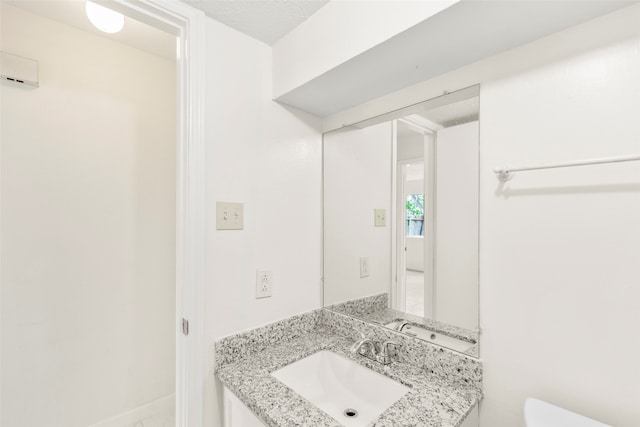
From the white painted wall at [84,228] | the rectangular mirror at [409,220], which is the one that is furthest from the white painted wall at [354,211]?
the white painted wall at [84,228]

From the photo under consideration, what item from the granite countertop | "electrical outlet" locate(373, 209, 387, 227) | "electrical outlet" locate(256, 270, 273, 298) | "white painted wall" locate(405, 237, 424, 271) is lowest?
the granite countertop

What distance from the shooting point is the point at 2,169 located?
1.40m

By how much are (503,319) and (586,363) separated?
205 mm

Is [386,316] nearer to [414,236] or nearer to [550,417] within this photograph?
[414,236]

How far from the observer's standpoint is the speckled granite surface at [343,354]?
81cm

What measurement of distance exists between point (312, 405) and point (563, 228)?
90cm

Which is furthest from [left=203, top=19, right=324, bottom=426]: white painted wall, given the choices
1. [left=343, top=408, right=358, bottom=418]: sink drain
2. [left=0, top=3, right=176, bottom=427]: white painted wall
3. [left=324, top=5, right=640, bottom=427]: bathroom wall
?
[left=0, top=3, right=176, bottom=427]: white painted wall

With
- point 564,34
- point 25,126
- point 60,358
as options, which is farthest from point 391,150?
point 60,358

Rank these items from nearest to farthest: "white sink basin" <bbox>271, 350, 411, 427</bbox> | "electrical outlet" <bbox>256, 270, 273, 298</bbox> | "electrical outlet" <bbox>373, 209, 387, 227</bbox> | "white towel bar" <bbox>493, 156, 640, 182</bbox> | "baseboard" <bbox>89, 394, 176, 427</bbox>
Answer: "white towel bar" <bbox>493, 156, 640, 182</bbox>
"white sink basin" <bbox>271, 350, 411, 427</bbox>
"electrical outlet" <bbox>256, 270, 273, 298</bbox>
"electrical outlet" <bbox>373, 209, 387, 227</bbox>
"baseboard" <bbox>89, 394, 176, 427</bbox>

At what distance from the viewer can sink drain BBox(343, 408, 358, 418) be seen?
3.45 ft

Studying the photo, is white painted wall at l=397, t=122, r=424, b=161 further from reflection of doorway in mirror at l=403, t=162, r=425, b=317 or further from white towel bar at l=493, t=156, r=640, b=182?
white towel bar at l=493, t=156, r=640, b=182

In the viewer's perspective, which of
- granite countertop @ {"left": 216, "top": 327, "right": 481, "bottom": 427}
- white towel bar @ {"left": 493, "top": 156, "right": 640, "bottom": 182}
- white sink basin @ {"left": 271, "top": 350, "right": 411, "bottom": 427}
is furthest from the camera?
white sink basin @ {"left": 271, "top": 350, "right": 411, "bottom": 427}

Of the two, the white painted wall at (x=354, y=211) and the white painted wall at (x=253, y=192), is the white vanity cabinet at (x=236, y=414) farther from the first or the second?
the white painted wall at (x=354, y=211)

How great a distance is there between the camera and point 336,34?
1012mm
